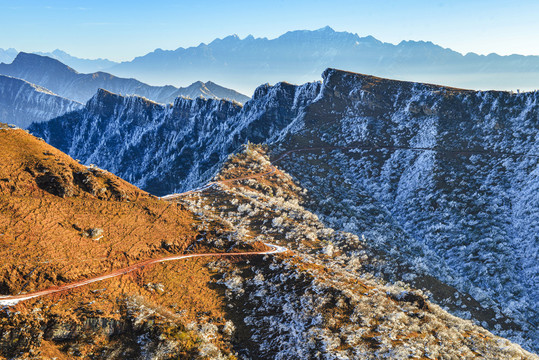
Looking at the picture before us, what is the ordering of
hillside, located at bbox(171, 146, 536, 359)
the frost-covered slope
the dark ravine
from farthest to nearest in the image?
the frost-covered slope < the dark ravine < hillside, located at bbox(171, 146, 536, 359)

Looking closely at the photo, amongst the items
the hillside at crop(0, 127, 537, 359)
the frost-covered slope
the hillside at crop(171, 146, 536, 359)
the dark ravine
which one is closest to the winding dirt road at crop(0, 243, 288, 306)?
the hillside at crop(0, 127, 537, 359)

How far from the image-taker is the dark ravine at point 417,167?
51062 mm

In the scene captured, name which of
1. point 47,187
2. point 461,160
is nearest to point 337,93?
point 461,160

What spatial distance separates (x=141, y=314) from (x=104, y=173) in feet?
71.9

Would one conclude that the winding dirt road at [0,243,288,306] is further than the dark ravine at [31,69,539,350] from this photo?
No

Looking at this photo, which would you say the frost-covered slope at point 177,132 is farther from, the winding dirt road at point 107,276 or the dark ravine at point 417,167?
the winding dirt road at point 107,276

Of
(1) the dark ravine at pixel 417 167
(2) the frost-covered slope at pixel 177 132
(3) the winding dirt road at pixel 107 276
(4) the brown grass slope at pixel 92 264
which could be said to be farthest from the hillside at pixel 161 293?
(2) the frost-covered slope at pixel 177 132

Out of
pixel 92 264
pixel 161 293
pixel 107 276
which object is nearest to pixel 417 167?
pixel 161 293

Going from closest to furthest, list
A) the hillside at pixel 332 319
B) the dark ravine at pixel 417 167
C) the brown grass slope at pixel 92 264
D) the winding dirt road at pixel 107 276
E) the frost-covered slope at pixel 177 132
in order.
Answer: the brown grass slope at pixel 92 264 < the winding dirt road at pixel 107 276 < the hillside at pixel 332 319 < the dark ravine at pixel 417 167 < the frost-covered slope at pixel 177 132

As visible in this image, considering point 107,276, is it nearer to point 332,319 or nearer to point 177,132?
point 332,319

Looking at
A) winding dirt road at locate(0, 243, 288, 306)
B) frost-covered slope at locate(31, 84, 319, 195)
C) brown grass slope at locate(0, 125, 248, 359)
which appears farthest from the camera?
frost-covered slope at locate(31, 84, 319, 195)

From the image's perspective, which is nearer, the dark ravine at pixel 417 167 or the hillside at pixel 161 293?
the hillside at pixel 161 293

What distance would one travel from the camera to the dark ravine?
5106 cm

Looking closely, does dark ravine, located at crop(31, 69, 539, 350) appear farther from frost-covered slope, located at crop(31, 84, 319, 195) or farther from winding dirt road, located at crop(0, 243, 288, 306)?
winding dirt road, located at crop(0, 243, 288, 306)
